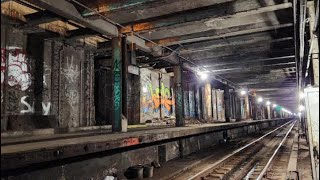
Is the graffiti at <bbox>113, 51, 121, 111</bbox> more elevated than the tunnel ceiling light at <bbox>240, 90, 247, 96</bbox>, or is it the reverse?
the tunnel ceiling light at <bbox>240, 90, 247, 96</bbox>

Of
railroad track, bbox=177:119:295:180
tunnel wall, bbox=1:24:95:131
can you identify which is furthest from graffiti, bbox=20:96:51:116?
railroad track, bbox=177:119:295:180

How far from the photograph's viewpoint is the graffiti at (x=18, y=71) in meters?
8.12

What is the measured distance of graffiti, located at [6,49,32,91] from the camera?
26.6 ft

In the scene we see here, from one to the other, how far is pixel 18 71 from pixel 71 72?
233 cm

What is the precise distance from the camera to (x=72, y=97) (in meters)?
10.4

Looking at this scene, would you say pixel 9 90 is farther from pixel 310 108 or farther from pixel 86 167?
pixel 310 108

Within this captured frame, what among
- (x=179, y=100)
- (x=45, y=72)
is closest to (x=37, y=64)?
(x=45, y=72)

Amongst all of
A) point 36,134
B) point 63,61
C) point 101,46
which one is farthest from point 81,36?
point 36,134

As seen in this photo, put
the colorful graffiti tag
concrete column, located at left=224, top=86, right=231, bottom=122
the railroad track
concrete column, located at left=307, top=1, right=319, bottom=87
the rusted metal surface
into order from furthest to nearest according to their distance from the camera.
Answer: concrete column, located at left=224, top=86, right=231, bottom=122
the colorful graffiti tag
the railroad track
concrete column, located at left=307, top=1, right=319, bottom=87
the rusted metal surface

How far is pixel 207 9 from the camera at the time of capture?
841 centimetres

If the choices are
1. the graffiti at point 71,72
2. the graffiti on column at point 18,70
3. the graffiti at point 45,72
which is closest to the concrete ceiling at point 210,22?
the graffiti on column at point 18,70

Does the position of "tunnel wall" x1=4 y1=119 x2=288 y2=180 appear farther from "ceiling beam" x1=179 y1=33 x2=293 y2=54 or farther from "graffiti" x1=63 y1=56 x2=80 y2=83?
"ceiling beam" x1=179 y1=33 x2=293 y2=54

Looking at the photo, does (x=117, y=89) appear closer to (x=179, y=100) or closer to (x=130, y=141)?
(x=130, y=141)

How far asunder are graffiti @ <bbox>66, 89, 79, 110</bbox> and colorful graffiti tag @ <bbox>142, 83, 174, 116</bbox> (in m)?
5.54
